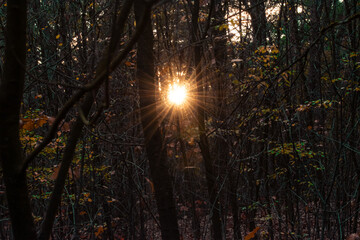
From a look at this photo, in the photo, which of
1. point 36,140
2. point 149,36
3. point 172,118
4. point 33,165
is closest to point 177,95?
point 172,118

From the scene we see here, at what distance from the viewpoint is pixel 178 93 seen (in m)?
5.36

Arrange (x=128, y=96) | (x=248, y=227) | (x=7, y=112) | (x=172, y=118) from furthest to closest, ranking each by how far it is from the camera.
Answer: (x=248, y=227) → (x=128, y=96) → (x=172, y=118) → (x=7, y=112)

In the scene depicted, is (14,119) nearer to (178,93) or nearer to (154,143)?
(154,143)

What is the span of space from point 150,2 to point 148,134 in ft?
5.24

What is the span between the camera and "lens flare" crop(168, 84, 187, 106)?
17.0 ft

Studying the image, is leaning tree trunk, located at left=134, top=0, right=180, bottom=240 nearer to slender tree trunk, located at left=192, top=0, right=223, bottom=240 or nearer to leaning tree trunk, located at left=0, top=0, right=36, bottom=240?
leaning tree trunk, located at left=0, top=0, right=36, bottom=240

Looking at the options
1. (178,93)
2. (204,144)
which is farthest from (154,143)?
Answer: (178,93)

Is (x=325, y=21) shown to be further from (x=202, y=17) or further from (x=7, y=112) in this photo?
(x=7, y=112)

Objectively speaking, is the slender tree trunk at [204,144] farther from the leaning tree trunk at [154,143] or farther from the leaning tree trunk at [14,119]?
the leaning tree trunk at [14,119]

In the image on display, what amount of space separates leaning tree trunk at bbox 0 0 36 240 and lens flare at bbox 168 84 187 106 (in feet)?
13.3

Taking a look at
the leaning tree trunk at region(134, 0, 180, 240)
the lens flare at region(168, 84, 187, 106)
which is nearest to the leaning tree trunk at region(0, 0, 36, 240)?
the leaning tree trunk at region(134, 0, 180, 240)

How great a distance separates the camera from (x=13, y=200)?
106 cm

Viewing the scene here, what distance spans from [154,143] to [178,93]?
3.04 metres

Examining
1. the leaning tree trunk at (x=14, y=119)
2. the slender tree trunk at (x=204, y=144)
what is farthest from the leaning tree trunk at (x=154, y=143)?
A: the slender tree trunk at (x=204, y=144)
